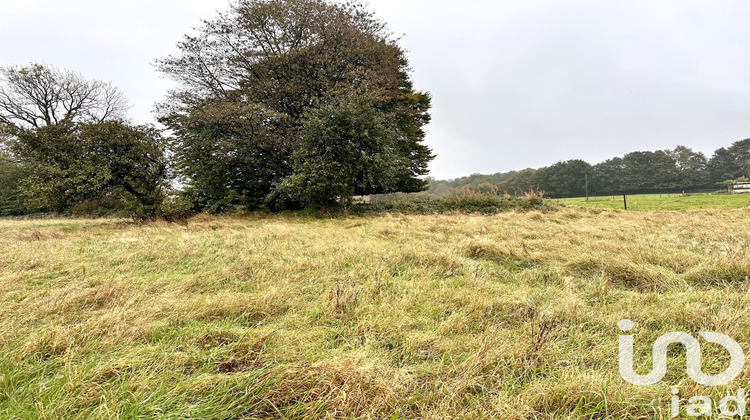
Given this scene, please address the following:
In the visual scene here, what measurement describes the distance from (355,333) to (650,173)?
255ft

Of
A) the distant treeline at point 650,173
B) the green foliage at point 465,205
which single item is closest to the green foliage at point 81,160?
the green foliage at point 465,205

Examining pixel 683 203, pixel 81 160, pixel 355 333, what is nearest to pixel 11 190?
pixel 81 160

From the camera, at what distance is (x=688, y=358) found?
62.9 inches

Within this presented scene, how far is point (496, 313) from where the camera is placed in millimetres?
2285

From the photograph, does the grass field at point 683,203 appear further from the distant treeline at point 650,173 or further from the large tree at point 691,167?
the large tree at point 691,167

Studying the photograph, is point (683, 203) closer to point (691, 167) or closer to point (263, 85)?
point (263, 85)

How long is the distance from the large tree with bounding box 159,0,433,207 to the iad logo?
1187cm

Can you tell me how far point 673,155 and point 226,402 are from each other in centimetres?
8915

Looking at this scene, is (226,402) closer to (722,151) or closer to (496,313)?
(496,313)

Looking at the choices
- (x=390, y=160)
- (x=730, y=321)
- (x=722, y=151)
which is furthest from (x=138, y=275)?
(x=722, y=151)

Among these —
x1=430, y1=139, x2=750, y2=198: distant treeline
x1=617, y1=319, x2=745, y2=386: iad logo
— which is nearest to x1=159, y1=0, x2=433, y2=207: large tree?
x1=617, y1=319, x2=745, y2=386: iad logo

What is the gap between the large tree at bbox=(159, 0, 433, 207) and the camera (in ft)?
41.4

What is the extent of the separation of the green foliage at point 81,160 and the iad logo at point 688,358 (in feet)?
48.7

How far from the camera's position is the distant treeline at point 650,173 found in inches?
2045
